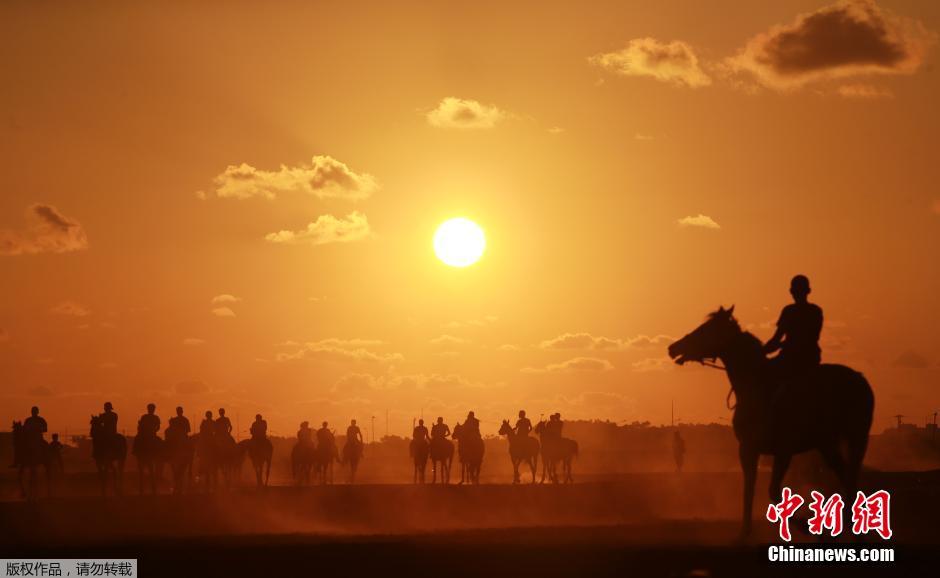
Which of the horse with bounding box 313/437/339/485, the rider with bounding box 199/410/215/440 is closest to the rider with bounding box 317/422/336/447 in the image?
the horse with bounding box 313/437/339/485

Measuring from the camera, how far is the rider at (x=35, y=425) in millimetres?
40469

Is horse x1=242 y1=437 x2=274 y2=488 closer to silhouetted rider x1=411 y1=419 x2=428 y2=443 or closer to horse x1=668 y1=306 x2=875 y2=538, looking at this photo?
silhouetted rider x1=411 y1=419 x2=428 y2=443

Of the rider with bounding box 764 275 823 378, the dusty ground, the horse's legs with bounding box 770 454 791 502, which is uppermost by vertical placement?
the rider with bounding box 764 275 823 378

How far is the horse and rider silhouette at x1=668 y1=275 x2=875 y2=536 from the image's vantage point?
20516 mm

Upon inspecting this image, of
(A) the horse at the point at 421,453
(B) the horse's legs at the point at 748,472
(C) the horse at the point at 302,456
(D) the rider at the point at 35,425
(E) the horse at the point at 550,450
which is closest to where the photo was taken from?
(B) the horse's legs at the point at 748,472

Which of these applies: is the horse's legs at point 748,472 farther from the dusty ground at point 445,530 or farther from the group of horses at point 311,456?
the group of horses at point 311,456

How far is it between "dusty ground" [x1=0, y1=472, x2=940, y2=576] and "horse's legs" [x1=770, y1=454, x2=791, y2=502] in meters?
0.69

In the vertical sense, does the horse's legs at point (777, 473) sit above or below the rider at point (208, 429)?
below

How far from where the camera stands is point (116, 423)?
41.5 meters

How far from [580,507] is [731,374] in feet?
65.2

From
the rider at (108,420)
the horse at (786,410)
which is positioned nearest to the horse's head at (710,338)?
the horse at (786,410)

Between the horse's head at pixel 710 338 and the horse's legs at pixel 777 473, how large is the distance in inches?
75.3

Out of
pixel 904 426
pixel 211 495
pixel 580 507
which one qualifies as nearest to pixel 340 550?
pixel 211 495

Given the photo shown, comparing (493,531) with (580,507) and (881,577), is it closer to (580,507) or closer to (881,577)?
(881,577)
